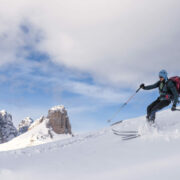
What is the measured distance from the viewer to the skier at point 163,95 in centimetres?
882

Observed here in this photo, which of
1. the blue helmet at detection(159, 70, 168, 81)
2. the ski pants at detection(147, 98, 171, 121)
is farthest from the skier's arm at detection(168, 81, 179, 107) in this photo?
the ski pants at detection(147, 98, 171, 121)

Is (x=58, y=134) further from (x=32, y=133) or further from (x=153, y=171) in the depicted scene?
(x=153, y=171)

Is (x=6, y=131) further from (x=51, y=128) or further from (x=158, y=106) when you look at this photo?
(x=158, y=106)

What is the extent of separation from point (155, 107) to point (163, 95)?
673 mm

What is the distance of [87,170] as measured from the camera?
583cm

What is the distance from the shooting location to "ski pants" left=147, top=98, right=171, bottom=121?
9.43 metres

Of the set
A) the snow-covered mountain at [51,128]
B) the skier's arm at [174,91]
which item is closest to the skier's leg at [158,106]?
the skier's arm at [174,91]

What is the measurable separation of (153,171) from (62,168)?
2.46 m

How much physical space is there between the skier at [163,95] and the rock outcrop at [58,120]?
6505 inches

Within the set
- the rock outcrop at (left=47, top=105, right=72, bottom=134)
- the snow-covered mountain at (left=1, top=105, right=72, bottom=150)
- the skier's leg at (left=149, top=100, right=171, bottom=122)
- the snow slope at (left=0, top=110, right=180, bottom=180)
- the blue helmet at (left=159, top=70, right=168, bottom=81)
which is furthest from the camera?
the rock outcrop at (left=47, top=105, right=72, bottom=134)

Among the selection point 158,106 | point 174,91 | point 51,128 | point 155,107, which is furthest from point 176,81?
point 51,128

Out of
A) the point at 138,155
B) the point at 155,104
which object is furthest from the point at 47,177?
the point at 155,104

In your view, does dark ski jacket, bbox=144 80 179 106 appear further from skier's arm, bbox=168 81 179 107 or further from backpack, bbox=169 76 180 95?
backpack, bbox=169 76 180 95

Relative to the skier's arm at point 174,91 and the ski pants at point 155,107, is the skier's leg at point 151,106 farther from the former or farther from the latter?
the skier's arm at point 174,91
